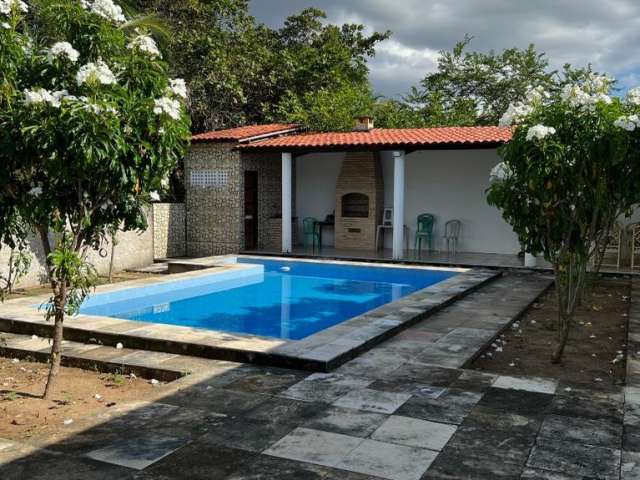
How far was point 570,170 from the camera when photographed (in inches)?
228

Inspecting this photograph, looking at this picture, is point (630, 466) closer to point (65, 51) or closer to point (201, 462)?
point (201, 462)

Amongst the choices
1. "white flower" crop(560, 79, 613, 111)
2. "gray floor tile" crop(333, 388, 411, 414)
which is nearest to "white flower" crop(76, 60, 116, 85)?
"gray floor tile" crop(333, 388, 411, 414)

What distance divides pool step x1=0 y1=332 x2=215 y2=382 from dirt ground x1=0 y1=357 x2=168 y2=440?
0.10 meters

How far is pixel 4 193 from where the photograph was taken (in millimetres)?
4957

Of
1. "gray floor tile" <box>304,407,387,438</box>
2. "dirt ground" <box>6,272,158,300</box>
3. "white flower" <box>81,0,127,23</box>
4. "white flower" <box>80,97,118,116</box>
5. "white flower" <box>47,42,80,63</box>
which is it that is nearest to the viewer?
"white flower" <box>80,97,118,116</box>

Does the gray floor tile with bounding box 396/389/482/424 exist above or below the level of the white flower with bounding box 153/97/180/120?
below

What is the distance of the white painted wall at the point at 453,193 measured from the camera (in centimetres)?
1645

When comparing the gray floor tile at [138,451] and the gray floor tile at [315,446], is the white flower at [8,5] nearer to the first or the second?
the gray floor tile at [138,451]

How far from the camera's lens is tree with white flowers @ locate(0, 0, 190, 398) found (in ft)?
14.6

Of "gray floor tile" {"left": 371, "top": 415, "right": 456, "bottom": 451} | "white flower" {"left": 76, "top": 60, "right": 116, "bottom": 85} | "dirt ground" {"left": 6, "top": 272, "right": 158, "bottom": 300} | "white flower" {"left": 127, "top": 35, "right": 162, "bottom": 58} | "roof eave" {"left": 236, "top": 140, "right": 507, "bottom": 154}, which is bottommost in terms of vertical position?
"gray floor tile" {"left": 371, "top": 415, "right": 456, "bottom": 451}

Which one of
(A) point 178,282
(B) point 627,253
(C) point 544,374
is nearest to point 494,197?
(C) point 544,374

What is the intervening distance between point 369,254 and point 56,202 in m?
11.6

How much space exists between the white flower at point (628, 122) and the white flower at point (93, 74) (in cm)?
425

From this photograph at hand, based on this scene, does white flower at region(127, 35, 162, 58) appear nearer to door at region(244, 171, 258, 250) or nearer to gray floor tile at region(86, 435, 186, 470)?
gray floor tile at region(86, 435, 186, 470)
